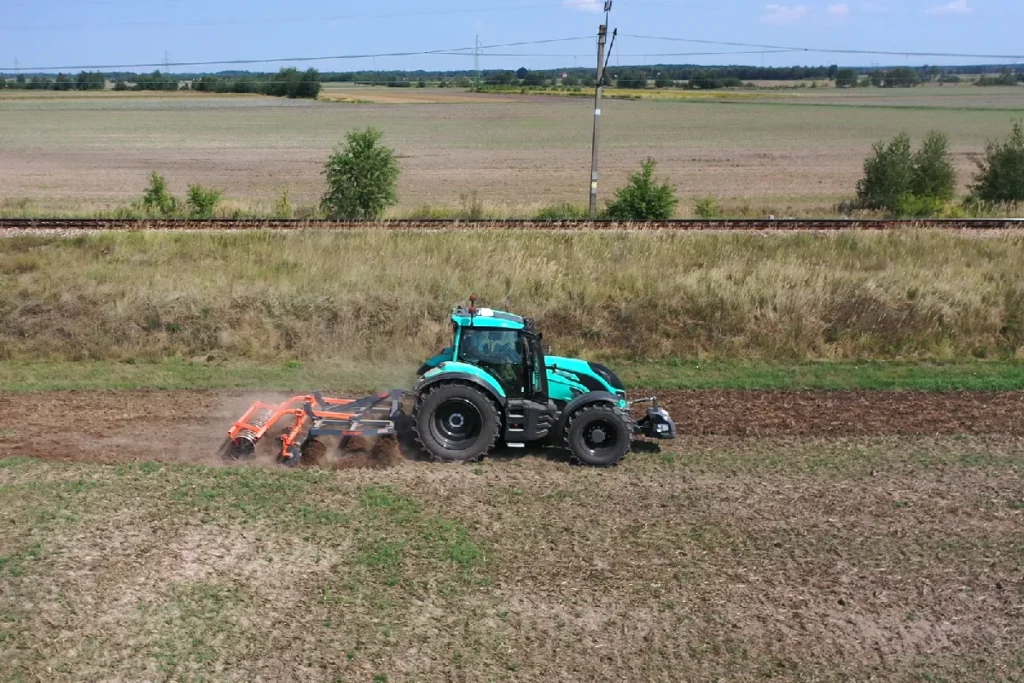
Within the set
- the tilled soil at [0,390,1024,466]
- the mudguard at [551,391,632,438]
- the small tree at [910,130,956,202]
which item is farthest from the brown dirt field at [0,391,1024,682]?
the small tree at [910,130,956,202]

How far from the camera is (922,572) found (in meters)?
9.62

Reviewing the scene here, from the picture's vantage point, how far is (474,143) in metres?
74.2

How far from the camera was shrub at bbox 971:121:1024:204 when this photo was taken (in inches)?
1379

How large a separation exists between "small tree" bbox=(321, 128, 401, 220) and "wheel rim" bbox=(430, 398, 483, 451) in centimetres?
1864

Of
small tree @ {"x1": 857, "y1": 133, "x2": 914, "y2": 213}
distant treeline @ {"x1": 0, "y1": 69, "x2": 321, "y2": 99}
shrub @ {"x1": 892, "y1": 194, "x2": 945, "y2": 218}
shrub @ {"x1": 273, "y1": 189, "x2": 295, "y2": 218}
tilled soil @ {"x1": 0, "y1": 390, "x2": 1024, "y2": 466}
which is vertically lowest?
tilled soil @ {"x1": 0, "y1": 390, "x2": 1024, "y2": 466}

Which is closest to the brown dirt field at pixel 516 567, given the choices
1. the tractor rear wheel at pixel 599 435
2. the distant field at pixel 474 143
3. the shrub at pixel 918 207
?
the tractor rear wheel at pixel 599 435

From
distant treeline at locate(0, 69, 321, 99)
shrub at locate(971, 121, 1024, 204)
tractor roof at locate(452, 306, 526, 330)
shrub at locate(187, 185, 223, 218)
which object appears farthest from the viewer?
distant treeline at locate(0, 69, 321, 99)

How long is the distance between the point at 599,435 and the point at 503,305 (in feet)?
23.9

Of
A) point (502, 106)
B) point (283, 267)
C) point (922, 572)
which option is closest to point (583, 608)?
point (922, 572)

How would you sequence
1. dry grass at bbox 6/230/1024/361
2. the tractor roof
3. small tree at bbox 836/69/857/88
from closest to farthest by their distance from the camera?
the tractor roof
dry grass at bbox 6/230/1024/361
small tree at bbox 836/69/857/88

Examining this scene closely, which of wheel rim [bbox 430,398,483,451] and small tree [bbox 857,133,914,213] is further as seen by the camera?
small tree [bbox 857,133,914,213]

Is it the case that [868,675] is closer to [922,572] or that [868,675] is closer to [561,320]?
[922,572]

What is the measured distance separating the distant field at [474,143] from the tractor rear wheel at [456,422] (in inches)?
787

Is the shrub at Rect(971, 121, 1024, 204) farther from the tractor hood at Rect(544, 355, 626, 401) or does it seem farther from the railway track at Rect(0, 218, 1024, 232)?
the tractor hood at Rect(544, 355, 626, 401)
